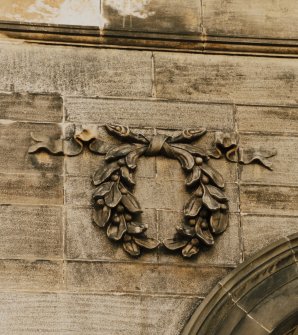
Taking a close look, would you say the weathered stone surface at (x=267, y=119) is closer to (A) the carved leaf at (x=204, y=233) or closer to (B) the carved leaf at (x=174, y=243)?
(A) the carved leaf at (x=204, y=233)

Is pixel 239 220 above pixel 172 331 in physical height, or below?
above

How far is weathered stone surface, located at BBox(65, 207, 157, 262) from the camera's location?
1120cm

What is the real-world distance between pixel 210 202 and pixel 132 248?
68cm

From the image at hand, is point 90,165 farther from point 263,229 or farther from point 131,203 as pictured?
point 263,229

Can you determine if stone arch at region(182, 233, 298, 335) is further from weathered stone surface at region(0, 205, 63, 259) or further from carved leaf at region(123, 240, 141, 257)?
weathered stone surface at region(0, 205, 63, 259)

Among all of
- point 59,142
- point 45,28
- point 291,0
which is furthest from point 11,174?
point 291,0

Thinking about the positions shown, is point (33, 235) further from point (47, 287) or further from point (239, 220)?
point (239, 220)

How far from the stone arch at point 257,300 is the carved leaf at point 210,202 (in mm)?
467

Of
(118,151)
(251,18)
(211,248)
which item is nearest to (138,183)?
(118,151)

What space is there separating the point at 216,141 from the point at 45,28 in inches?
62.2

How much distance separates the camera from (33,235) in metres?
11.2

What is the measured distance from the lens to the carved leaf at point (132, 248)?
11234mm

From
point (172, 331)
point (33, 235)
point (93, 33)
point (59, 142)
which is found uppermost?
point (93, 33)

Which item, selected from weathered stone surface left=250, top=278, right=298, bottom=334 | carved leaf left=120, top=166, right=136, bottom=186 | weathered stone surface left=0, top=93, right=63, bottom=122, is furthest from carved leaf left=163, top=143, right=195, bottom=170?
weathered stone surface left=250, top=278, right=298, bottom=334
